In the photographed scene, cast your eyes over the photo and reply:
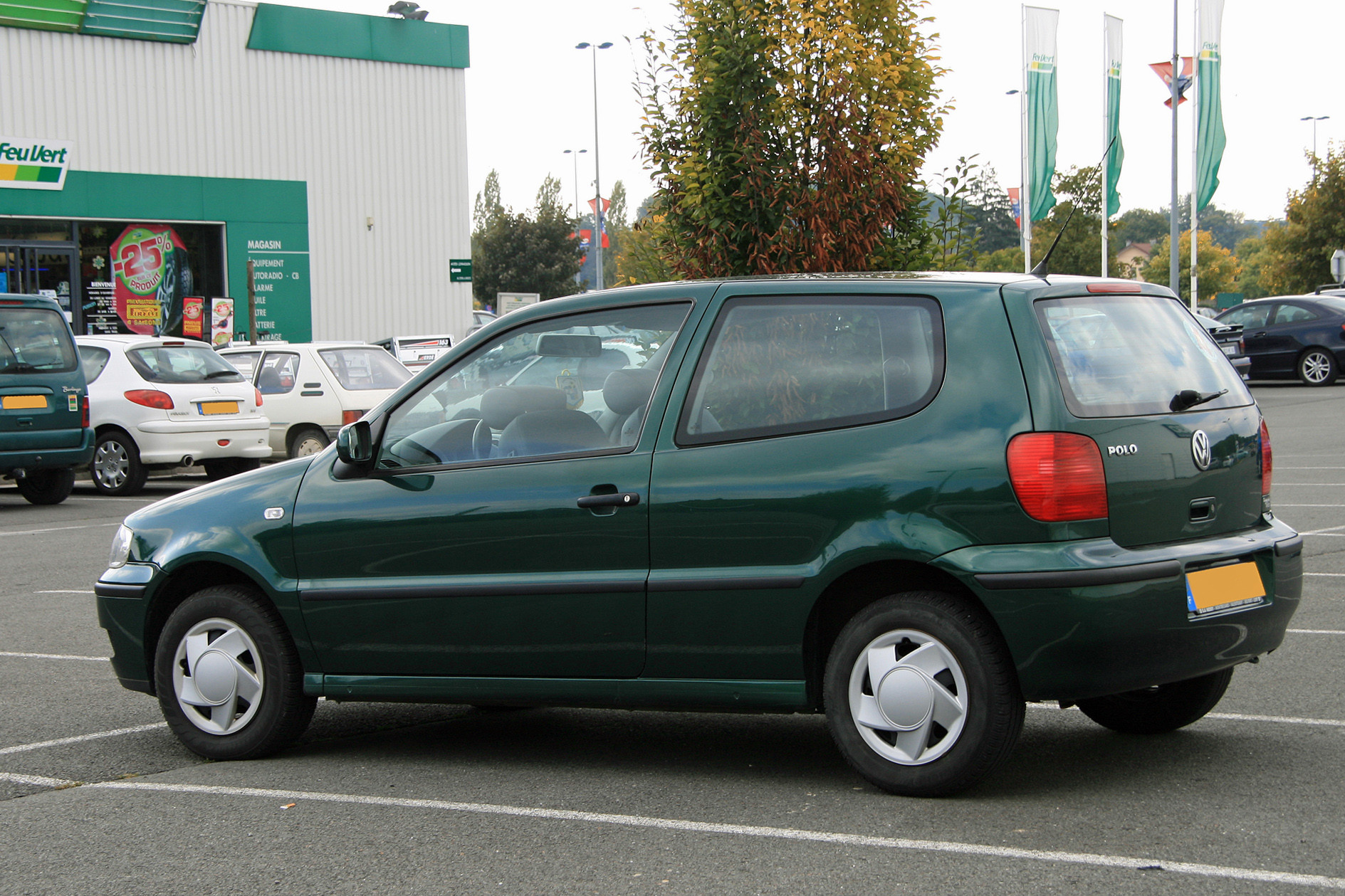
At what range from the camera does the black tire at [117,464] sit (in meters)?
15.4

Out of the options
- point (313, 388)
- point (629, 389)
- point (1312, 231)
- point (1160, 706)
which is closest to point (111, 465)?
point (313, 388)

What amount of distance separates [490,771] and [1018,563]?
1969mm

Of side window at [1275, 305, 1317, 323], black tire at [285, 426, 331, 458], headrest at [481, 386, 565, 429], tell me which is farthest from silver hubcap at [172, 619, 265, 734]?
side window at [1275, 305, 1317, 323]

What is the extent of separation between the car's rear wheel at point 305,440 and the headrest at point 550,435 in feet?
42.1

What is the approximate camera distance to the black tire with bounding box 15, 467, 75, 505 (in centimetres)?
1473

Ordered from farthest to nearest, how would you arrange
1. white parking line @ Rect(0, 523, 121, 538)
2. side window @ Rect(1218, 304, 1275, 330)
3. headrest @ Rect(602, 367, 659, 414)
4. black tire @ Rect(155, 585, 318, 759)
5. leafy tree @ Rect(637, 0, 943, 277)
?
side window @ Rect(1218, 304, 1275, 330) → white parking line @ Rect(0, 523, 121, 538) → leafy tree @ Rect(637, 0, 943, 277) → black tire @ Rect(155, 585, 318, 759) → headrest @ Rect(602, 367, 659, 414)

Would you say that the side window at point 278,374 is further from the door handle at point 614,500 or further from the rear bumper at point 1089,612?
the rear bumper at point 1089,612

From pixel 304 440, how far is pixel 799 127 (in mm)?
10506

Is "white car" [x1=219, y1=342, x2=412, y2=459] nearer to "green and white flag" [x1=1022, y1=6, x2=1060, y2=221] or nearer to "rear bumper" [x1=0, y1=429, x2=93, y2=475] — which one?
"rear bumper" [x1=0, y1=429, x2=93, y2=475]

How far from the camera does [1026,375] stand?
4.13 metres

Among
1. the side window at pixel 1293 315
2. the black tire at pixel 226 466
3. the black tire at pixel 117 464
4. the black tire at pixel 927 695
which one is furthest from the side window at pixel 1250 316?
the black tire at pixel 927 695

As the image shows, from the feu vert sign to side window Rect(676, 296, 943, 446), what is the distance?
87.2ft

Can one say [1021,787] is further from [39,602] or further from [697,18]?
[39,602]

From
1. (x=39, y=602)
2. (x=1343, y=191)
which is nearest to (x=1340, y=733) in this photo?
(x=39, y=602)
